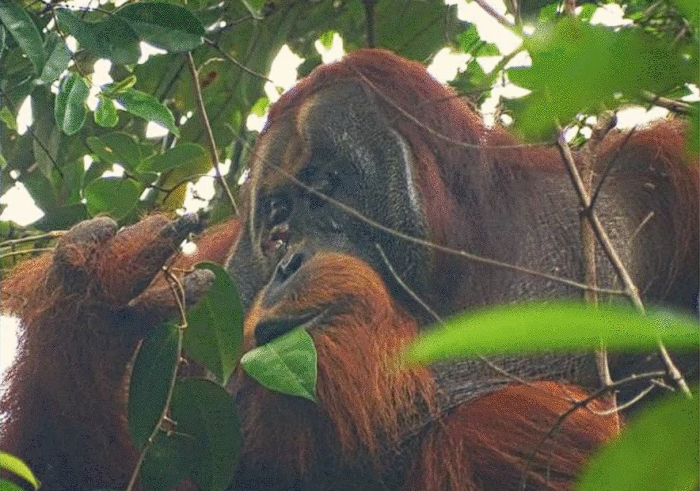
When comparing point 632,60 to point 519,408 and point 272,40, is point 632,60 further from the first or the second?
point 272,40

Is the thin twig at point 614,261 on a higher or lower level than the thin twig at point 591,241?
higher

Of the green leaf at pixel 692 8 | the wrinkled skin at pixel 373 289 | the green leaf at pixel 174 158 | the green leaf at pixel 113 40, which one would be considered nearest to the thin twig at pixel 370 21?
the wrinkled skin at pixel 373 289

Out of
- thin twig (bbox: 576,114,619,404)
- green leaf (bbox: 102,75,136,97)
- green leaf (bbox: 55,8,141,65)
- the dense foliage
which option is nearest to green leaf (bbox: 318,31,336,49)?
the dense foliage

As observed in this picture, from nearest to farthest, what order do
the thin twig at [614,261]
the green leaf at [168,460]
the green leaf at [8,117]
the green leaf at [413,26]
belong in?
the thin twig at [614,261] < the green leaf at [168,460] < the green leaf at [8,117] < the green leaf at [413,26]

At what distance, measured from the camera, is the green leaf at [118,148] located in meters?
3.43

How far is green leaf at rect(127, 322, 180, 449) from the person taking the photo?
225 cm

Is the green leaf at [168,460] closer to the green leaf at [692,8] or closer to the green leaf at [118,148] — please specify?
the green leaf at [118,148]

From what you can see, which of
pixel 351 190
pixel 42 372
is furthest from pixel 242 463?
pixel 351 190

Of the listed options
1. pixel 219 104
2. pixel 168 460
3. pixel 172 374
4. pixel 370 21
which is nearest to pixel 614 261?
pixel 172 374

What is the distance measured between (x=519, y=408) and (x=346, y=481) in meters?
0.46

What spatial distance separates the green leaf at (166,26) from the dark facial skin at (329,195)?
0.38 m

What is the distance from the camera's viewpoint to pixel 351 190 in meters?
3.22

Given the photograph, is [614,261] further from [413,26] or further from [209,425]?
[413,26]

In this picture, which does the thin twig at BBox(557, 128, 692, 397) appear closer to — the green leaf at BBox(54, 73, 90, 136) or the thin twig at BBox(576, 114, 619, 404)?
the thin twig at BBox(576, 114, 619, 404)
